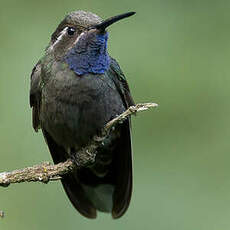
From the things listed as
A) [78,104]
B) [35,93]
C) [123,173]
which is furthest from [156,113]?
[35,93]

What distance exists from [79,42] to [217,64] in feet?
4.81

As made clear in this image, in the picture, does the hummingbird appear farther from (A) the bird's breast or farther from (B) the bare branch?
(B) the bare branch

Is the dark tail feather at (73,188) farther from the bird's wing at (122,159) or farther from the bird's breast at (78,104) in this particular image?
the bird's breast at (78,104)

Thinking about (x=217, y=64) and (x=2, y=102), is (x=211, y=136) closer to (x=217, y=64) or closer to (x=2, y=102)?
(x=217, y=64)

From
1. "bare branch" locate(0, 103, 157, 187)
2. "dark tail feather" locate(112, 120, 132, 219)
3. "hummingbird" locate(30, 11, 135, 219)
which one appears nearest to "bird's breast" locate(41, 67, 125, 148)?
"hummingbird" locate(30, 11, 135, 219)

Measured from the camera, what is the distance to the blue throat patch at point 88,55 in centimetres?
642

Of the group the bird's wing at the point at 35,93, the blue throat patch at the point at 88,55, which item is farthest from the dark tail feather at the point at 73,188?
the blue throat patch at the point at 88,55

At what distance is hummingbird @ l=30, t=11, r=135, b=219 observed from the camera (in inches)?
253

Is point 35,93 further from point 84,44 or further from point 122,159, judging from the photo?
point 122,159

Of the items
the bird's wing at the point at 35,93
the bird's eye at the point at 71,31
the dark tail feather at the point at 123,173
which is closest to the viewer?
the bird's eye at the point at 71,31

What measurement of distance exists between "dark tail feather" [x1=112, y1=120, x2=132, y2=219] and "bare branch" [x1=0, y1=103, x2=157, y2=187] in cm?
60

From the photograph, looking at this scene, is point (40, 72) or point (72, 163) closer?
point (72, 163)

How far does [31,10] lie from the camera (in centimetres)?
752

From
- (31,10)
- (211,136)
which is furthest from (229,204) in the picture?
(31,10)
